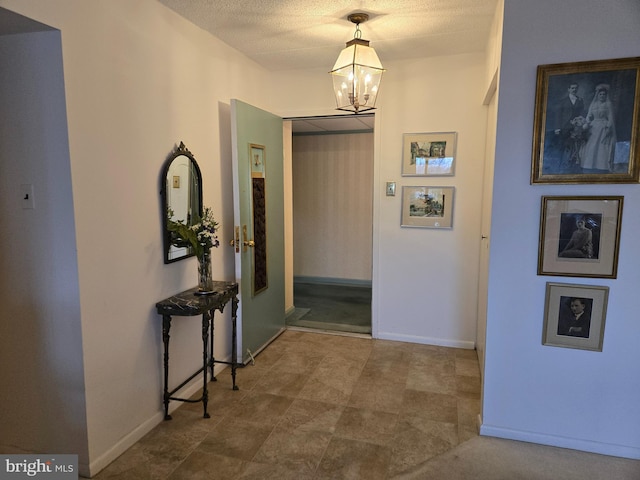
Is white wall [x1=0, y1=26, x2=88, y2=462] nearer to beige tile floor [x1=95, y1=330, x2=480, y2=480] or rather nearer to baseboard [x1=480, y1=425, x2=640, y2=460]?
beige tile floor [x1=95, y1=330, x2=480, y2=480]

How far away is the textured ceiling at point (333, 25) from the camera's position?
96.5 inches

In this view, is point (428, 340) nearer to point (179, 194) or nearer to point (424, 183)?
point (424, 183)

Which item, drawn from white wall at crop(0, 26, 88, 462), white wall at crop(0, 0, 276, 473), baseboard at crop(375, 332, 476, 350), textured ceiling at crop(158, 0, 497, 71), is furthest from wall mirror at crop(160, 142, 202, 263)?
baseboard at crop(375, 332, 476, 350)

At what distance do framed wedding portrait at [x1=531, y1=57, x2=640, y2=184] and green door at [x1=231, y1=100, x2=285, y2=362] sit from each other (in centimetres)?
195

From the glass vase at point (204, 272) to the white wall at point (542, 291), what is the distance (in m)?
1.67

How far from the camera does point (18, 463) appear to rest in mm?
2049

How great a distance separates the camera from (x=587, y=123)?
2.00 meters

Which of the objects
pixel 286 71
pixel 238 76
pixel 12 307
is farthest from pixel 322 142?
pixel 12 307

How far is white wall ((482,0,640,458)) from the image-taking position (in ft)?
6.55

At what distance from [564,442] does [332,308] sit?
2.86 metres

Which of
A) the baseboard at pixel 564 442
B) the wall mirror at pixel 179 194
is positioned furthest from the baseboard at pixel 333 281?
the baseboard at pixel 564 442

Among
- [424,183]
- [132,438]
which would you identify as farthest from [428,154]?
[132,438]

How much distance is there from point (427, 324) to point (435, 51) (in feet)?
7.56

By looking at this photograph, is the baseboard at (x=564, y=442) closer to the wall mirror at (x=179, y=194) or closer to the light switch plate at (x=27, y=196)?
the wall mirror at (x=179, y=194)
